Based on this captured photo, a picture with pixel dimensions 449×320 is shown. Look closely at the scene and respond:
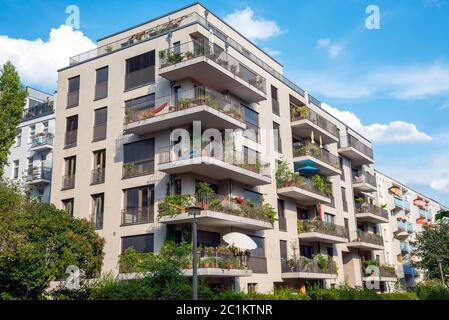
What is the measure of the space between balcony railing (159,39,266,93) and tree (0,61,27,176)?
780 centimetres

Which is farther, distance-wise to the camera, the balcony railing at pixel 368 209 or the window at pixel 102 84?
the balcony railing at pixel 368 209

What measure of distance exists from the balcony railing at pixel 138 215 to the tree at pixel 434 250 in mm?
35902

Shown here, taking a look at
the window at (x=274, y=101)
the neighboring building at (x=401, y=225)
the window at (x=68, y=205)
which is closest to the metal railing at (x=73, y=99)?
the window at (x=68, y=205)

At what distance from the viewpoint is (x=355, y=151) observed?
47375 millimetres

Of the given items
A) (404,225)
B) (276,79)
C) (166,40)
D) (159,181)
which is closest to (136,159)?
(159,181)

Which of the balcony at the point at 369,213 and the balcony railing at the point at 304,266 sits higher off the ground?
the balcony at the point at 369,213

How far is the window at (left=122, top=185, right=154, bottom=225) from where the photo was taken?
28523mm

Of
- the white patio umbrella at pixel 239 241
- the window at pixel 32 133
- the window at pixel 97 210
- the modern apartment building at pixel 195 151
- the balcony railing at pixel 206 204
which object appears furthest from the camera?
the window at pixel 32 133

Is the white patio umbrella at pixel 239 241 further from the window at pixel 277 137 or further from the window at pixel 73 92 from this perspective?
the window at pixel 73 92

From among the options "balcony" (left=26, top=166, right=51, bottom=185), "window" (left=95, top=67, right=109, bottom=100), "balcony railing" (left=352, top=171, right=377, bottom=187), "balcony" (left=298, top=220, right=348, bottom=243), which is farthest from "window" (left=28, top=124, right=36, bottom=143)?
"balcony railing" (left=352, top=171, right=377, bottom=187)

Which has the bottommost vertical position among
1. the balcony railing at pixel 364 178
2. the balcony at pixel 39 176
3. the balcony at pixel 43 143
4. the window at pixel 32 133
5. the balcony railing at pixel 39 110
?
the balcony at pixel 39 176

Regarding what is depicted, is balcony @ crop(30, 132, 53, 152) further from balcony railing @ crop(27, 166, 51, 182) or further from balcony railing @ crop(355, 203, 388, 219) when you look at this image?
balcony railing @ crop(355, 203, 388, 219)

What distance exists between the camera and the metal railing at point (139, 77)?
101 ft
